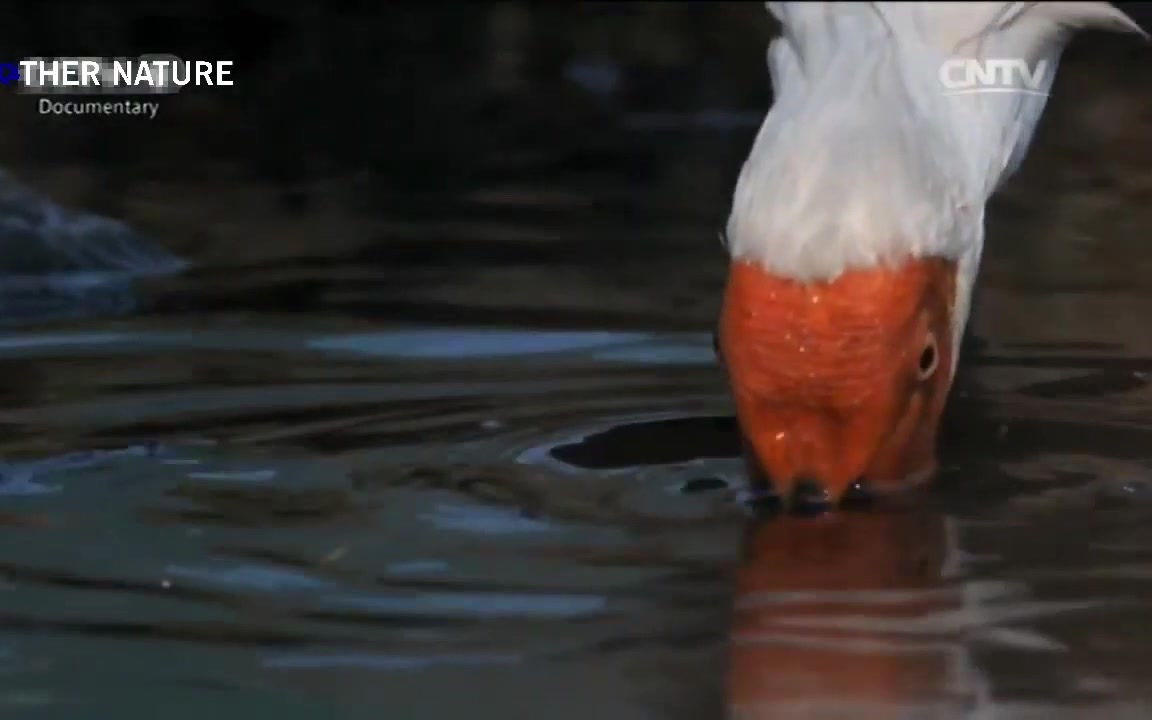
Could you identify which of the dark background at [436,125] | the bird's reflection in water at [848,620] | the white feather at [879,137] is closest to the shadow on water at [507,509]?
the bird's reflection in water at [848,620]

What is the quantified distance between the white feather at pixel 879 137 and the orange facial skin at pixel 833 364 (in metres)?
0.03

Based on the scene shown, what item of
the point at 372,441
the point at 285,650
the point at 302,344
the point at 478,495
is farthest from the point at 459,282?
the point at 285,650

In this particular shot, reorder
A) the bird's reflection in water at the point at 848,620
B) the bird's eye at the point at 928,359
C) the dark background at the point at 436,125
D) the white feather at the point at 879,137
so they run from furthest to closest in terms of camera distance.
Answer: the dark background at the point at 436,125
the bird's eye at the point at 928,359
the white feather at the point at 879,137
the bird's reflection in water at the point at 848,620

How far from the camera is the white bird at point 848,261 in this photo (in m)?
2.62

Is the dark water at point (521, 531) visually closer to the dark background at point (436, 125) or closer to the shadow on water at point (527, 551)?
the shadow on water at point (527, 551)

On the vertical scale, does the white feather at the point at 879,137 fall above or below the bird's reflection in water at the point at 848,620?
above

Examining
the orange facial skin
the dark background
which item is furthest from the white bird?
the dark background

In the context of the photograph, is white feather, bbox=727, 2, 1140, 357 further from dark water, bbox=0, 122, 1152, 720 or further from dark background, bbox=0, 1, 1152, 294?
dark background, bbox=0, 1, 1152, 294

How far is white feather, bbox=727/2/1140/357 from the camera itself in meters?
2.61

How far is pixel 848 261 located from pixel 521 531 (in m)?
0.48

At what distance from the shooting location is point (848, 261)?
2621 mm

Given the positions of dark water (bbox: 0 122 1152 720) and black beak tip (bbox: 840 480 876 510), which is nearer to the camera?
dark water (bbox: 0 122 1152 720)

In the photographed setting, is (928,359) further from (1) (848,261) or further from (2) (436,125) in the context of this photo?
(2) (436,125)

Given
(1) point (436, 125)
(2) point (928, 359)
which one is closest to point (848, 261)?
(2) point (928, 359)
